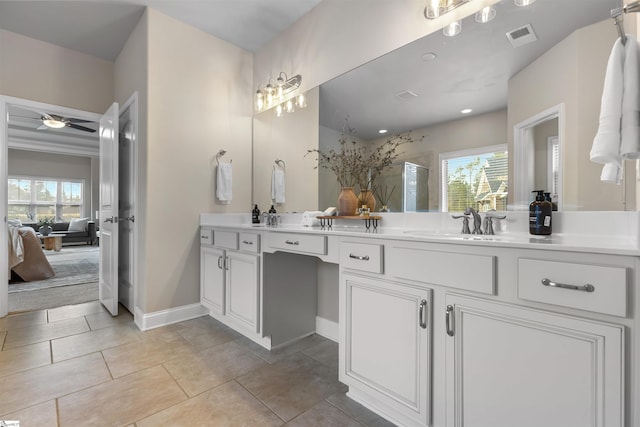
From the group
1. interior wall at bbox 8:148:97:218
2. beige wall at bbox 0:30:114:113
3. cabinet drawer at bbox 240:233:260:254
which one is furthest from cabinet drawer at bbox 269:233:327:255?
interior wall at bbox 8:148:97:218

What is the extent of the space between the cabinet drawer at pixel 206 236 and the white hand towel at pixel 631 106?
2.56m

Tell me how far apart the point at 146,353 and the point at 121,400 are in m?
0.55

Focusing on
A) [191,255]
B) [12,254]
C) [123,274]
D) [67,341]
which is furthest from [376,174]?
[12,254]

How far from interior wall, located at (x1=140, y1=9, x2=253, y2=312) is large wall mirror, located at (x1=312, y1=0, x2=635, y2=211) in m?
1.49

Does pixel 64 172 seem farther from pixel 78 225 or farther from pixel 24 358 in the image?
pixel 24 358

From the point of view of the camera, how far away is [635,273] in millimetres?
780

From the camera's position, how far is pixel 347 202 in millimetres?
2117

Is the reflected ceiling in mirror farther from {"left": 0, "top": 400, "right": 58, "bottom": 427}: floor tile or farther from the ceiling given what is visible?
{"left": 0, "top": 400, "right": 58, "bottom": 427}: floor tile

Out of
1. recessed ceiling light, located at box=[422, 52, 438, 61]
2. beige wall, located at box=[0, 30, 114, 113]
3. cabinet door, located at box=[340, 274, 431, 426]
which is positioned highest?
beige wall, located at box=[0, 30, 114, 113]

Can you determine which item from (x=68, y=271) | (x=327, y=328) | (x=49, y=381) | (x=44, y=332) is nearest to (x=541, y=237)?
(x=327, y=328)

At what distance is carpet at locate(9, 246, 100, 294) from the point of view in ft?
12.1

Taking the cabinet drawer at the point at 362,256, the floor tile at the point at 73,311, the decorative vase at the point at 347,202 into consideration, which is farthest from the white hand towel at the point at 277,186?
the floor tile at the point at 73,311

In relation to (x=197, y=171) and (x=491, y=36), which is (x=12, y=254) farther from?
(x=491, y=36)

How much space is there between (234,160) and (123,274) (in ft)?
5.55
